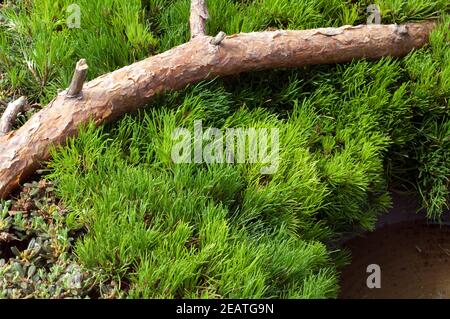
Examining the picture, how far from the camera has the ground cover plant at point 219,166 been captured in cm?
212

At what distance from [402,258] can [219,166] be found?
1250mm

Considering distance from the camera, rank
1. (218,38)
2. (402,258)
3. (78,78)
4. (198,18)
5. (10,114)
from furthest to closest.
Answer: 1. (402,258)
2. (198,18)
3. (218,38)
4. (10,114)
5. (78,78)

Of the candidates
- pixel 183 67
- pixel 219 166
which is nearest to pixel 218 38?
pixel 183 67

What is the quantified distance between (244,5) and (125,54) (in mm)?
659

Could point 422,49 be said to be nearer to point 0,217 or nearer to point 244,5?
point 244,5

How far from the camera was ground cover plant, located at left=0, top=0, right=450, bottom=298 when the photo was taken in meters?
2.12

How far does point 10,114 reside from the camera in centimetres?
258

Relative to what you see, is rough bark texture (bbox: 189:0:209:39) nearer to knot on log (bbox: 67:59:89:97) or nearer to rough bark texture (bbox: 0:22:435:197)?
rough bark texture (bbox: 0:22:435:197)

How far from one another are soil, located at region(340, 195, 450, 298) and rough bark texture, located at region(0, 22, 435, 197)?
0.87 metres

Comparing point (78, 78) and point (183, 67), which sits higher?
point (78, 78)

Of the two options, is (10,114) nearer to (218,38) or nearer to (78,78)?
(78,78)

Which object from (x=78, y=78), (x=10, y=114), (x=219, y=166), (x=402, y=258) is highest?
(x=78, y=78)

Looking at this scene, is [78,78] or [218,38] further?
[218,38]

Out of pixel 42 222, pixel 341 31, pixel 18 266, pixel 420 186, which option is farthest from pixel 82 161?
pixel 420 186
